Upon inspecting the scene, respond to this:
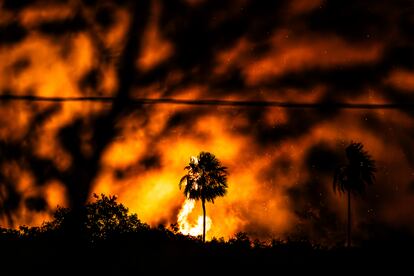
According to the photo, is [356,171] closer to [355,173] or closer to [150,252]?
[355,173]

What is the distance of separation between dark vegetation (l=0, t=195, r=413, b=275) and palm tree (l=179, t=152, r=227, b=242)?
0.73 metres

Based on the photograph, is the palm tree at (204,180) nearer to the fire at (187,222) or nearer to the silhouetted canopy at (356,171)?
the fire at (187,222)

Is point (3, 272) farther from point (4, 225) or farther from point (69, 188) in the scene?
point (4, 225)

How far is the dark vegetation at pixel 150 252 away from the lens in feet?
16.9

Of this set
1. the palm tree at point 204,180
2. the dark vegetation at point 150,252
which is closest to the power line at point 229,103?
the palm tree at point 204,180

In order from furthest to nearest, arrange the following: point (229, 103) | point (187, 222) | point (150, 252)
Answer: point (187, 222)
point (229, 103)
point (150, 252)

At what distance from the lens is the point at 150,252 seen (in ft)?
19.6

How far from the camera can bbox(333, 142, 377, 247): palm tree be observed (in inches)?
223

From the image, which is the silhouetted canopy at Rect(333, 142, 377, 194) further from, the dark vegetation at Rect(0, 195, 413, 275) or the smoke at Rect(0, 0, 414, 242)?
the dark vegetation at Rect(0, 195, 413, 275)

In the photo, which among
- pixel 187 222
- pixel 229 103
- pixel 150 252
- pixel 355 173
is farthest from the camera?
pixel 187 222

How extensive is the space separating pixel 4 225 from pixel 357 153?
685 centimetres

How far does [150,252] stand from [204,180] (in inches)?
51.6

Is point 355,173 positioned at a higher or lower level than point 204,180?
lower

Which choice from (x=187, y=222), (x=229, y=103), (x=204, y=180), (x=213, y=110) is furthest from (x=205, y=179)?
(x=229, y=103)
